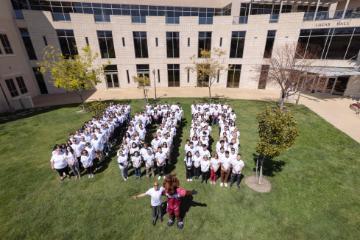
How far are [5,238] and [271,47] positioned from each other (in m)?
29.7

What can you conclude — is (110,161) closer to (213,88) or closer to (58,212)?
(58,212)

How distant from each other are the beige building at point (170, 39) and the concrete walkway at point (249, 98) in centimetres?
155

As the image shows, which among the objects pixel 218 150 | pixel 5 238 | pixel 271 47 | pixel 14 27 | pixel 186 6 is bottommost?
pixel 5 238

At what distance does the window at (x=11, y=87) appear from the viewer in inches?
824

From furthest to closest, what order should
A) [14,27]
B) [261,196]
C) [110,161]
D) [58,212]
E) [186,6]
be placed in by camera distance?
[186,6]
[14,27]
[110,161]
[261,196]
[58,212]

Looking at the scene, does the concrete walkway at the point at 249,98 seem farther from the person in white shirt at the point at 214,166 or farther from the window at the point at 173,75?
the person in white shirt at the point at 214,166

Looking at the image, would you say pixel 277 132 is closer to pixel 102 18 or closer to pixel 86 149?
pixel 86 149

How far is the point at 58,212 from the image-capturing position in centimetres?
823

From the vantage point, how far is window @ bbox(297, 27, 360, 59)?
21.8 meters

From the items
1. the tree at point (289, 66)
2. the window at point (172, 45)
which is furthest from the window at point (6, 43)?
the tree at point (289, 66)

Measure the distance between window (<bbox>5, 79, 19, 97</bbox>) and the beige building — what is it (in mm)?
115

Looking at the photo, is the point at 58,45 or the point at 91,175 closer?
the point at 91,175

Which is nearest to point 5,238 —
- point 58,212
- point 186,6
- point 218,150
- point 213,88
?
point 58,212

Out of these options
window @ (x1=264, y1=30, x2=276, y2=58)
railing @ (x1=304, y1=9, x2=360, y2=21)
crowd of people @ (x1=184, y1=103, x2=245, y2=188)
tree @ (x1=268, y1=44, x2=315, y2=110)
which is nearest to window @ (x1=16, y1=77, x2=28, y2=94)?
crowd of people @ (x1=184, y1=103, x2=245, y2=188)
